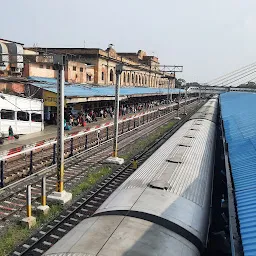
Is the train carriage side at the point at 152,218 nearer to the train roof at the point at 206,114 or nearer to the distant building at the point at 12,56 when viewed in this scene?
the train roof at the point at 206,114

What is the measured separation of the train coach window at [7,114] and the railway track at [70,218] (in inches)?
332

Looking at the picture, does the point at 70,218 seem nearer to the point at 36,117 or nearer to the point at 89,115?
the point at 36,117

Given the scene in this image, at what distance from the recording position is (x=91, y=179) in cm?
1591

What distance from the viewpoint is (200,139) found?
52.6ft

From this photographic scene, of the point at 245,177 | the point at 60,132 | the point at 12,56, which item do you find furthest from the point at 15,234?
the point at 12,56

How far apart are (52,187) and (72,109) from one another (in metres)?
18.1

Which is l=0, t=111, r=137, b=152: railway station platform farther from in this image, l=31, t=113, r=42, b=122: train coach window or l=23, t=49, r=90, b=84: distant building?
l=23, t=49, r=90, b=84: distant building

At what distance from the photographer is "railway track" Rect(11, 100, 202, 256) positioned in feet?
31.0

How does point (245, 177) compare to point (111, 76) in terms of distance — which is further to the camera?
point (111, 76)

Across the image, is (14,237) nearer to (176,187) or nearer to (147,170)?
(147,170)

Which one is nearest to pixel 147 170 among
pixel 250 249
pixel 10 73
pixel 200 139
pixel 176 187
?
pixel 176 187

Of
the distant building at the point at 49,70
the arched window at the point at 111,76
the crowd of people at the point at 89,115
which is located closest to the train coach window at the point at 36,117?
the crowd of people at the point at 89,115

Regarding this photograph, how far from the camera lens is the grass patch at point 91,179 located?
1435cm

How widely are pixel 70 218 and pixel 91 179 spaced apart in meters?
4.37
